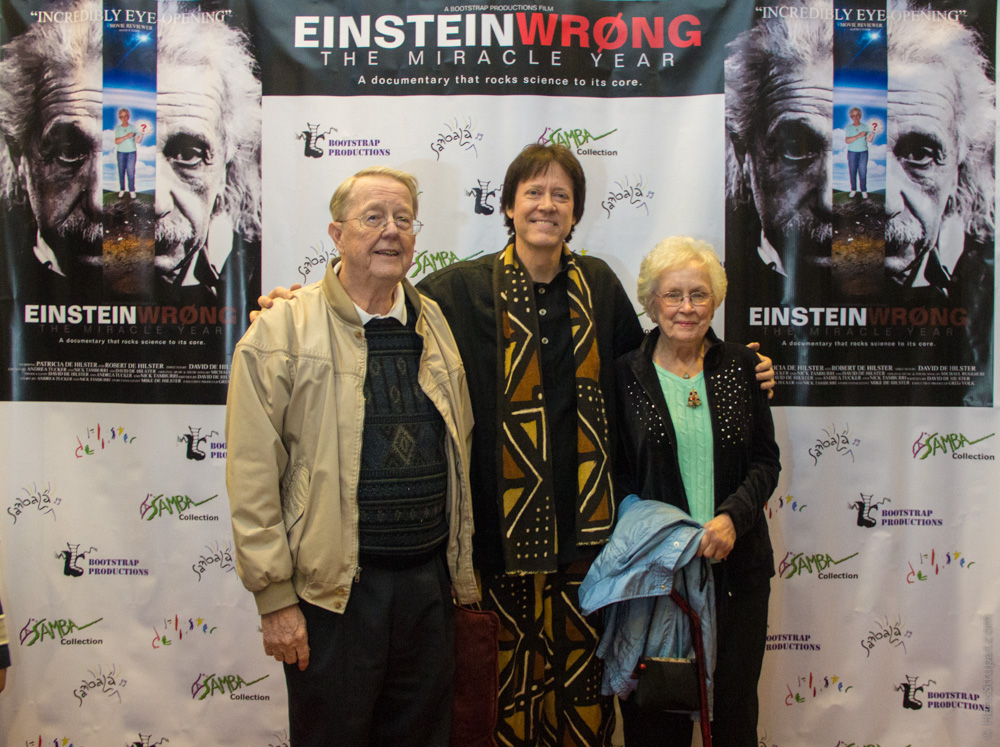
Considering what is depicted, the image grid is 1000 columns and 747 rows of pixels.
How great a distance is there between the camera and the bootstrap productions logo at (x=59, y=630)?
271cm

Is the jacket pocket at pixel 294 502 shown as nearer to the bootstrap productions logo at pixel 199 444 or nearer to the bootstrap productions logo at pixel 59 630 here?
the bootstrap productions logo at pixel 199 444

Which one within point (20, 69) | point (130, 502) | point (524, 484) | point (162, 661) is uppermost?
point (20, 69)

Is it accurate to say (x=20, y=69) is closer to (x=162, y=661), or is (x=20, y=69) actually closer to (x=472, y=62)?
(x=472, y=62)

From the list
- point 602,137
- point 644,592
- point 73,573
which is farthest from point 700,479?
point 73,573

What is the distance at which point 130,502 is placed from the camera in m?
2.71

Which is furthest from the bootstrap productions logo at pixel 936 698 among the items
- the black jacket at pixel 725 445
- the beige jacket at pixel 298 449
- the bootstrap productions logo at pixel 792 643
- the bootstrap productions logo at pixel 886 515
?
the beige jacket at pixel 298 449

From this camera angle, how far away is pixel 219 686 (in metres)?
2.71

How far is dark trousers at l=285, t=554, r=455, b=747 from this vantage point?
1699 mm

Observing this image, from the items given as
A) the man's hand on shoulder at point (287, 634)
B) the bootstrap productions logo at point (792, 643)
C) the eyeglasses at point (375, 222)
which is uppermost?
the eyeglasses at point (375, 222)

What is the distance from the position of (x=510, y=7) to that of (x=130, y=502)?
2345 mm

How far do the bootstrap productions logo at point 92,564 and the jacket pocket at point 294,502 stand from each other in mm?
1363

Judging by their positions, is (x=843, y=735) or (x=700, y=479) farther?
(x=843, y=735)

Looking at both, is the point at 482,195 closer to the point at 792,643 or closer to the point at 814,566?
the point at 814,566

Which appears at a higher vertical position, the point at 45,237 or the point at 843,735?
the point at 45,237
